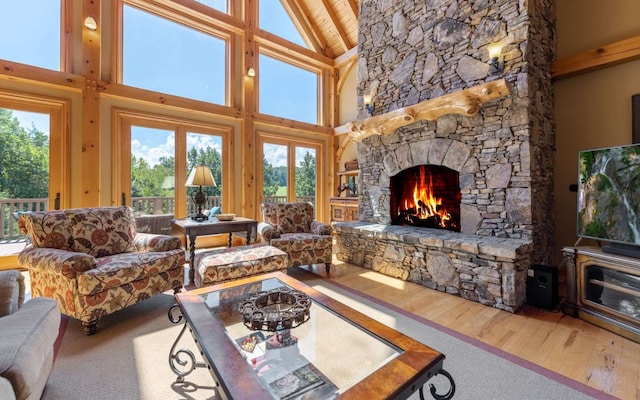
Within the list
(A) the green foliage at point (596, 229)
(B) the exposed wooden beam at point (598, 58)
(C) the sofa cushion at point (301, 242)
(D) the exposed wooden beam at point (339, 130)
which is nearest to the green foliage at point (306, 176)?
(D) the exposed wooden beam at point (339, 130)

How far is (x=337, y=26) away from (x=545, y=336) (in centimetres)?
642

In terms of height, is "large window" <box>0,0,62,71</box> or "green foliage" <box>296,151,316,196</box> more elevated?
"large window" <box>0,0,62,71</box>

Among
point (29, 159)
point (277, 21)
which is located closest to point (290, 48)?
point (277, 21)

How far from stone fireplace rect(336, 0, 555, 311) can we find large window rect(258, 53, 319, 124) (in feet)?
8.42

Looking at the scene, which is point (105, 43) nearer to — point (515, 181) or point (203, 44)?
point (203, 44)

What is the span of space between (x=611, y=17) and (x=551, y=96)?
0.89 meters

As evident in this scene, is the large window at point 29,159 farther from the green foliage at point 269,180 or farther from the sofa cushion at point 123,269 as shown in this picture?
the green foliage at point 269,180

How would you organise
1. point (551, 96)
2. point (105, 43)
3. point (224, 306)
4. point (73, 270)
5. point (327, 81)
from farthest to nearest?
point (327, 81) < point (105, 43) < point (551, 96) < point (73, 270) < point (224, 306)

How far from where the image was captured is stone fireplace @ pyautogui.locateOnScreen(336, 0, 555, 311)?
2.79 metres

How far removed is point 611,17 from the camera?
3014mm

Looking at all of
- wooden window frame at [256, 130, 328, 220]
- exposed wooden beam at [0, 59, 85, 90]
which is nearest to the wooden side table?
wooden window frame at [256, 130, 328, 220]

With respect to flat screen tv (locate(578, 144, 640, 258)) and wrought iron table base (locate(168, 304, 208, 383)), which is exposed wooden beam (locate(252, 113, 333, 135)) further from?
flat screen tv (locate(578, 144, 640, 258))

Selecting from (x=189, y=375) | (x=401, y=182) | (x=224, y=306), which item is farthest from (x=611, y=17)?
(x=189, y=375)

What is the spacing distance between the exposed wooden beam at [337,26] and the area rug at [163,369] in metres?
Result: 6.07
